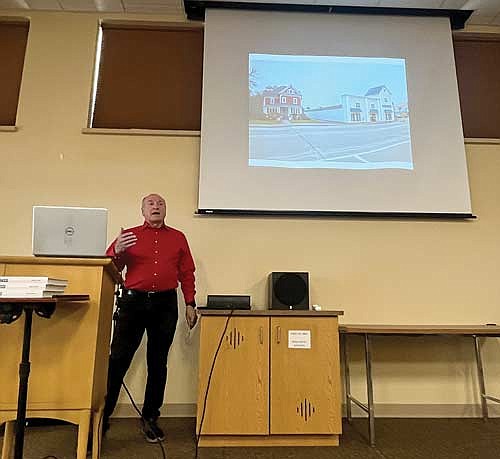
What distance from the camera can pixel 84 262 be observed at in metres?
1.92

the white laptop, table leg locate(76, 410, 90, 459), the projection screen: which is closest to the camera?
table leg locate(76, 410, 90, 459)

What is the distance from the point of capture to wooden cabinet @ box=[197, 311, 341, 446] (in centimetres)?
253

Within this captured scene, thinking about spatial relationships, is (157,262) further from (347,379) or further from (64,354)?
(347,379)

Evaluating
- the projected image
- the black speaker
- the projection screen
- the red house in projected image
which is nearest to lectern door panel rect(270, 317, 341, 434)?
the black speaker

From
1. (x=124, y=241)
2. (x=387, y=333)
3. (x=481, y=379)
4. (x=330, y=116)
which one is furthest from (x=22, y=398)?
(x=481, y=379)

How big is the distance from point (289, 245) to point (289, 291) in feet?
1.75

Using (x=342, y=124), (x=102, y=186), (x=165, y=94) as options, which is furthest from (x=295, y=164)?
(x=102, y=186)

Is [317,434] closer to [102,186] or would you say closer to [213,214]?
[213,214]

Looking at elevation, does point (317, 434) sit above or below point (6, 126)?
below

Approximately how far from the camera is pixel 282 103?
3.66m

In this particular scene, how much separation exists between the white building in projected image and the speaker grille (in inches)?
55.9

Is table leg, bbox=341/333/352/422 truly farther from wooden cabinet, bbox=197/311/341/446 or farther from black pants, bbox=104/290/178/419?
black pants, bbox=104/290/178/419

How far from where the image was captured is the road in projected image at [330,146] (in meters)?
3.55

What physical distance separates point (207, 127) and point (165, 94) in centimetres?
54
